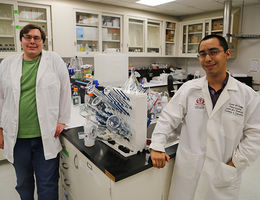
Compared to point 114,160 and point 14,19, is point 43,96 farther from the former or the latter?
point 14,19

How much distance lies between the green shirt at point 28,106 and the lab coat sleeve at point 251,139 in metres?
1.28

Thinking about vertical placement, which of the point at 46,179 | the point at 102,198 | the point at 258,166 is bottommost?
the point at 258,166

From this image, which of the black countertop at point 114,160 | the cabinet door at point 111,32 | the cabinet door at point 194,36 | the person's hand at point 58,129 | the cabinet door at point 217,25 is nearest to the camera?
the black countertop at point 114,160

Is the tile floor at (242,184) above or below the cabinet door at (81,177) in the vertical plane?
below

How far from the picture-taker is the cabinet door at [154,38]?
184 inches

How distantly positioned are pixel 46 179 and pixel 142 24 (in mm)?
3789

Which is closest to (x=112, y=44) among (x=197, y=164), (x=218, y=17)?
(x=218, y=17)

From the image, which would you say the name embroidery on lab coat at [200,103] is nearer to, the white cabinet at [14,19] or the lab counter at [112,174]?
the lab counter at [112,174]

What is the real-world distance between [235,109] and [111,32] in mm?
3459

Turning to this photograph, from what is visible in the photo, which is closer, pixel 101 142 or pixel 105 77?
pixel 101 142

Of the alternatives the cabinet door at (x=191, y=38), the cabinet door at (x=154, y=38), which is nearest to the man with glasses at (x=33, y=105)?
the cabinet door at (x=154, y=38)

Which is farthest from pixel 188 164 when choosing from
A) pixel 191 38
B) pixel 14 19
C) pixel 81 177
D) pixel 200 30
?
pixel 191 38

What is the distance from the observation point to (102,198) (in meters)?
1.12

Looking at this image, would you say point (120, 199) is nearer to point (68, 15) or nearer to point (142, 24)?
point (68, 15)
